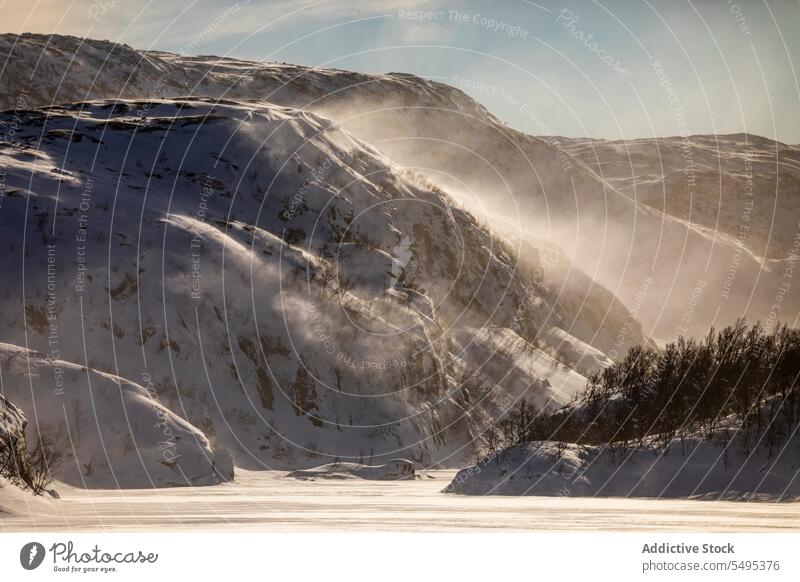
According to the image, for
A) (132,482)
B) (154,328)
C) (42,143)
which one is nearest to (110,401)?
(132,482)

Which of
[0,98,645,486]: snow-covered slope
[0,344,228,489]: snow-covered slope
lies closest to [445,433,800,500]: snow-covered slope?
[0,344,228,489]: snow-covered slope

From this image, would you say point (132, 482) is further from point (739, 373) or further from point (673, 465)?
point (739, 373)

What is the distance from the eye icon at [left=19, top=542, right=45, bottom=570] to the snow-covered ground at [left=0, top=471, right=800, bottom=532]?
18.5 ft

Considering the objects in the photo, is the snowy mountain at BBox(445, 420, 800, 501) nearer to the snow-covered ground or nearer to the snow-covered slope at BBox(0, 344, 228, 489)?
the snow-covered ground

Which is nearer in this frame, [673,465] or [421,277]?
[673,465]

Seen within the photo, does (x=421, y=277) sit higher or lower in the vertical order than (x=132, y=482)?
higher

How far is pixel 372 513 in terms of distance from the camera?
5616 cm

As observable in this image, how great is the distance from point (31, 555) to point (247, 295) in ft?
287

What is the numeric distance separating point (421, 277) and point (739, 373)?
255 feet

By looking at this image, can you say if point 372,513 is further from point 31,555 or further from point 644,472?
point 31,555

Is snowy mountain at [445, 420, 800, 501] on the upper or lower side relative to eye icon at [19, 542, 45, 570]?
upper

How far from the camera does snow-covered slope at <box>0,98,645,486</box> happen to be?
4353 inches

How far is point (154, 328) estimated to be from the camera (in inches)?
4560

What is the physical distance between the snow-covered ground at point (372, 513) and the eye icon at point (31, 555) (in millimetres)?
5649
